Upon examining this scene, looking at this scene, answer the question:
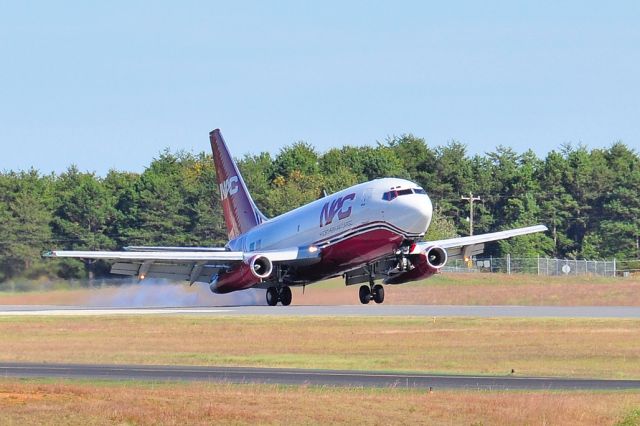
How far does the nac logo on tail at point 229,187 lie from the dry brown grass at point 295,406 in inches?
1695

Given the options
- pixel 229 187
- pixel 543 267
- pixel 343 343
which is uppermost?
pixel 229 187

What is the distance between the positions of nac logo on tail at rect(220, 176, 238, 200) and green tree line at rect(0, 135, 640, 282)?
40015mm

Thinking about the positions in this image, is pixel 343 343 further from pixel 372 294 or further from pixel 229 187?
pixel 229 187

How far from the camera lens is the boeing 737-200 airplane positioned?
54438 mm

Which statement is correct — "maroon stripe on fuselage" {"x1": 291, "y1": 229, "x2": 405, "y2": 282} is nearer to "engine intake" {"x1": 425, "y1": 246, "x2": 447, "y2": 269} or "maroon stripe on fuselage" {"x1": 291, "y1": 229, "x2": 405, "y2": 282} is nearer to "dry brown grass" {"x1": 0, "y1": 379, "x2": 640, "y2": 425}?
"engine intake" {"x1": 425, "y1": 246, "x2": 447, "y2": 269}

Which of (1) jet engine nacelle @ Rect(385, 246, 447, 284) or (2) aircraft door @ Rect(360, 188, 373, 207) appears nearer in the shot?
(2) aircraft door @ Rect(360, 188, 373, 207)

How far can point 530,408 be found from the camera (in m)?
24.0

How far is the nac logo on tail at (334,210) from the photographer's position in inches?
2215

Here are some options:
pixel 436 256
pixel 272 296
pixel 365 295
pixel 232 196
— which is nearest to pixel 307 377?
pixel 365 295

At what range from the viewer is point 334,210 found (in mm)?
57156

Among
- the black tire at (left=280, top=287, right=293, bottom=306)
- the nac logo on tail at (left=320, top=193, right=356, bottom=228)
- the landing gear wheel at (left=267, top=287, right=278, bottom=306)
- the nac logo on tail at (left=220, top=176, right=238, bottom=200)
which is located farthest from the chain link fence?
the nac logo on tail at (left=320, top=193, right=356, bottom=228)

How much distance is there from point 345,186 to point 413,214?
85.4 m

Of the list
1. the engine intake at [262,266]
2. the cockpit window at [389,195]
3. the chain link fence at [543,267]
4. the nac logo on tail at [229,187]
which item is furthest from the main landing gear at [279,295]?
the chain link fence at [543,267]

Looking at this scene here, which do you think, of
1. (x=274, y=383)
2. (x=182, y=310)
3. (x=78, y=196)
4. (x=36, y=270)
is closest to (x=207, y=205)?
(x=78, y=196)
